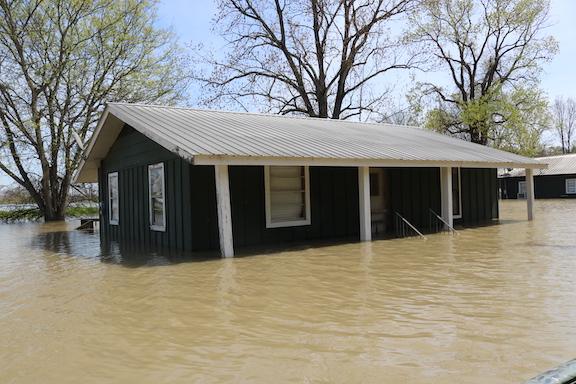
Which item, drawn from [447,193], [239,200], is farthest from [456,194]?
[239,200]

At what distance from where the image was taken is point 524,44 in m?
35.2

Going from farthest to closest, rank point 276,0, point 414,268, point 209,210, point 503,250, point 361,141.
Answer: point 276,0 < point 361,141 < point 209,210 < point 503,250 < point 414,268

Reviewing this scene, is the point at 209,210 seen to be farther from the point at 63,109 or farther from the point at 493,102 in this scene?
the point at 493,102

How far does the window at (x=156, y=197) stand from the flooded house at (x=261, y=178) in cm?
3

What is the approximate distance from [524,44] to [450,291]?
113ft

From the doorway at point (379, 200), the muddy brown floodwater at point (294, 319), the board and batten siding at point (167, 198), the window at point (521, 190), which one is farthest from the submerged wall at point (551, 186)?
the board and batten siding at point (167, 198)

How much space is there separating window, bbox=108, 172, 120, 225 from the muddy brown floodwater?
5283mm

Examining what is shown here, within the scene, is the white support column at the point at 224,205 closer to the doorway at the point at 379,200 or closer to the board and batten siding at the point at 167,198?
the board and batten siding at the point at 167,198

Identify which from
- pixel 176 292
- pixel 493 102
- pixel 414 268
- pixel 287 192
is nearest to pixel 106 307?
pixel 176 292

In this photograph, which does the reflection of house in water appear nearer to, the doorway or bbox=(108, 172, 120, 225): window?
bbox=(108, 172, 120, 225): window

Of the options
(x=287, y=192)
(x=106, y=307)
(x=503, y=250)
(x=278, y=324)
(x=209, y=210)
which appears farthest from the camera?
(x=287, y=192)

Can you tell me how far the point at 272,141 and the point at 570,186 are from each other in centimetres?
3402

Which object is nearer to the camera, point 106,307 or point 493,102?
point 106,307

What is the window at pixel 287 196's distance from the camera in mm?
11648
